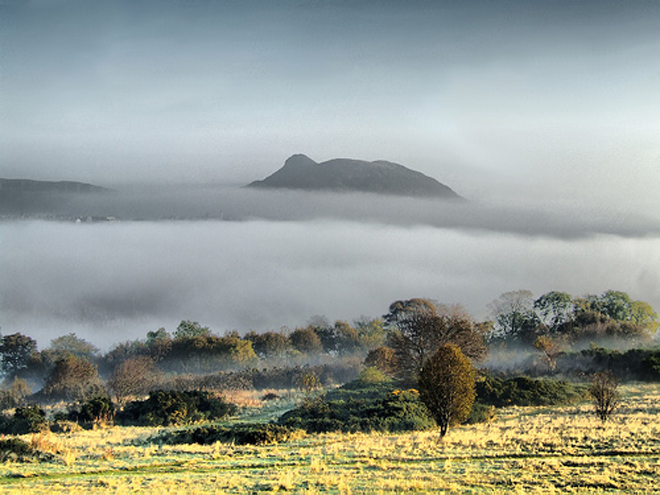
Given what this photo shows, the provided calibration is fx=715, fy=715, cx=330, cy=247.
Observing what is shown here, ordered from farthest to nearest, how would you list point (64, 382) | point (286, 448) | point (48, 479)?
1. point (64, 382)
2. point (286, 448)
3. point (48, 479)

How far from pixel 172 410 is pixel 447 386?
74.6 ft

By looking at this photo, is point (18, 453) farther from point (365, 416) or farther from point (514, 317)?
point (514, 317)

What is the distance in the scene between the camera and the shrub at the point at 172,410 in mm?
49688

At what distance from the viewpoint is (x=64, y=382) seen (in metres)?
71.5

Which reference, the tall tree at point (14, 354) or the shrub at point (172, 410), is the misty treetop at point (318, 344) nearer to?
the tall tree at point (14, 354)

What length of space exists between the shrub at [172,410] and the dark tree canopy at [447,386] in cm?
2094

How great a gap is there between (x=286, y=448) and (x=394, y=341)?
25196mm

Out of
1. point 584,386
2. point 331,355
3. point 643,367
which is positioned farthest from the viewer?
point 331,355

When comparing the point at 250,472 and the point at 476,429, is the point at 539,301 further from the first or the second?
the point at 250,472

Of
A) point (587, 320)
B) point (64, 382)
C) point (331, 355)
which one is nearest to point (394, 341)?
point (64, 382)

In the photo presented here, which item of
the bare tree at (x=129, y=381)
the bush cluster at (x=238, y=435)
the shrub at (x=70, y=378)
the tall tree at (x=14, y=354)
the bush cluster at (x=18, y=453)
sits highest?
the bush cluster at (x=18, y=453)

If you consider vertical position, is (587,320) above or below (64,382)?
above

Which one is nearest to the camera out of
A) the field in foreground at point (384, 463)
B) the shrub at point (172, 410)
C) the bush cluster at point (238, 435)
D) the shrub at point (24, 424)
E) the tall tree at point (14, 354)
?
the field in foreground at point (384, 463)

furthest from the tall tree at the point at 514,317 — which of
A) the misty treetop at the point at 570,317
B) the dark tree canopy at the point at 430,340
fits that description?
the dark tree canopy at the point at 430,340
